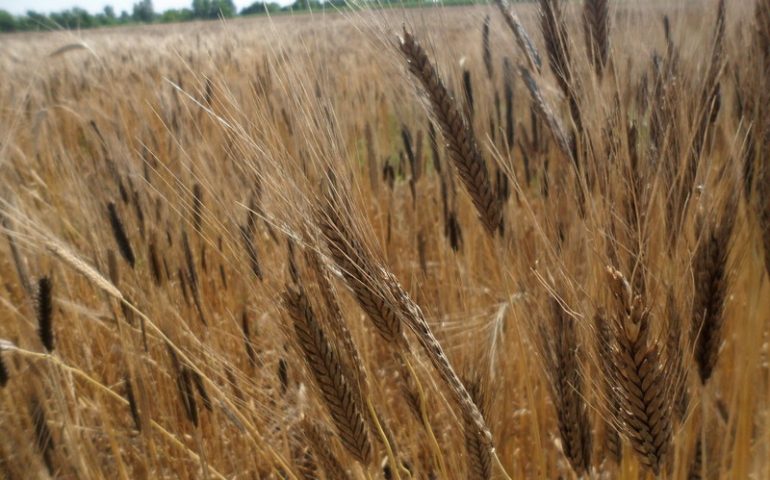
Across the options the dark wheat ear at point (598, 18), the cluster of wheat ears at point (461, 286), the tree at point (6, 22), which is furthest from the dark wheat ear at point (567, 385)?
the tree at point (6, 22)

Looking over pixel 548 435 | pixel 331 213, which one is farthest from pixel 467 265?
pixel 331 213

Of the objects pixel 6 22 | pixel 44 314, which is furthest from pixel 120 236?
pixel 6 22

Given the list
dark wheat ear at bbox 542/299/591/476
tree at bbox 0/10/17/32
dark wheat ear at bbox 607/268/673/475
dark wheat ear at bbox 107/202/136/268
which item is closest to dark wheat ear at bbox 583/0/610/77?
dark wheat ear at bbox 542/299/591/476

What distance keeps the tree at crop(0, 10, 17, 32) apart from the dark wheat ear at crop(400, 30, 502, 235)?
32422 millimetres

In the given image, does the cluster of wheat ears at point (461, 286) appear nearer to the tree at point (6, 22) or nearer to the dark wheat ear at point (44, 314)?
the dark wheat ear at point (44, 314)

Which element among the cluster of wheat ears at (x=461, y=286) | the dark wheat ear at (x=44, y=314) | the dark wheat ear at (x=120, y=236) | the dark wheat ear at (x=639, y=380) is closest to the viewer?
the dark wheat ear at (x=639, y=380)

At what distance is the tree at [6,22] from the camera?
2949 cm

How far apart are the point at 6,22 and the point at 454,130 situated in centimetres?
3807

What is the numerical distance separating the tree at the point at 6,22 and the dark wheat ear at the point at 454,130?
3242cm

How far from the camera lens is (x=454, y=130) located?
2.72ft

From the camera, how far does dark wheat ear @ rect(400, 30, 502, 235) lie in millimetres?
814

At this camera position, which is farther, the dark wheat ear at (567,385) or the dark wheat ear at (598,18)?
the dark wheat ear at (598,18)

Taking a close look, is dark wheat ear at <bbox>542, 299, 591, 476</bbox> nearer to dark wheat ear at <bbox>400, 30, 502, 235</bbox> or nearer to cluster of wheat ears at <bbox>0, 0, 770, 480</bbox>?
cluster of wheat ears at <bbox>0, 0, 770, 480</bbox>

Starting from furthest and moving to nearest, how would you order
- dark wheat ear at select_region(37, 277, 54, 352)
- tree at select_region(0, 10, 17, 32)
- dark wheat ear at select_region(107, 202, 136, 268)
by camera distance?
tree at select_region(0, 10, 17, 32), dark wheat ear at select_region(107, 202, 136, 268), dark wheat ear at select_region(37, 277, 54, 352)
